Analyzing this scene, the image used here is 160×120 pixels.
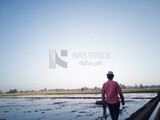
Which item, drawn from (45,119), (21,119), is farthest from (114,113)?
(21,119)

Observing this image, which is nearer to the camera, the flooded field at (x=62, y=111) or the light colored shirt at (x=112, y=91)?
the light colored shirt at (x=112, y=91)

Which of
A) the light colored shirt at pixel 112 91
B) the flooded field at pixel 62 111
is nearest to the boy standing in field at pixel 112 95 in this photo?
the light colored shirt at pixel 112 91

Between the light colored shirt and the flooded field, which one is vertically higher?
the light colored shirt

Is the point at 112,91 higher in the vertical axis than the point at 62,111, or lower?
higher

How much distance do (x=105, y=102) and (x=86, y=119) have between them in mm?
23269

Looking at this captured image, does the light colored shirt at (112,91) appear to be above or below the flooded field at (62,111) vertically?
above

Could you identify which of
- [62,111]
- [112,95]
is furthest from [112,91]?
[62,111]

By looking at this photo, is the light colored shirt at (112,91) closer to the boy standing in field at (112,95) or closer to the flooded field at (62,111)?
the boy standing in field at (112,95)

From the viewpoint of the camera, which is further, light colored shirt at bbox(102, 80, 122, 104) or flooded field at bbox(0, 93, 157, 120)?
flooded field at bbox(0, 93, 157, 120)

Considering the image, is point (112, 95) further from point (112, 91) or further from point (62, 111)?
point (62, 111)

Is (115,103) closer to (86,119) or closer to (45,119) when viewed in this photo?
(86,119)

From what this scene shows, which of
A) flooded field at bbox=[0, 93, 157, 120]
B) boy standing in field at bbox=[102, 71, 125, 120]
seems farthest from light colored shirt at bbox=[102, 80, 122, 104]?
flooded field at bbox=[0, 93, 157, 120]

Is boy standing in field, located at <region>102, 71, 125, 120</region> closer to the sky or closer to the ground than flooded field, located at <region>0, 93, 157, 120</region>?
closer to the sky

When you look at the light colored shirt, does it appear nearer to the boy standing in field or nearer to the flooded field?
the boy standing in field
